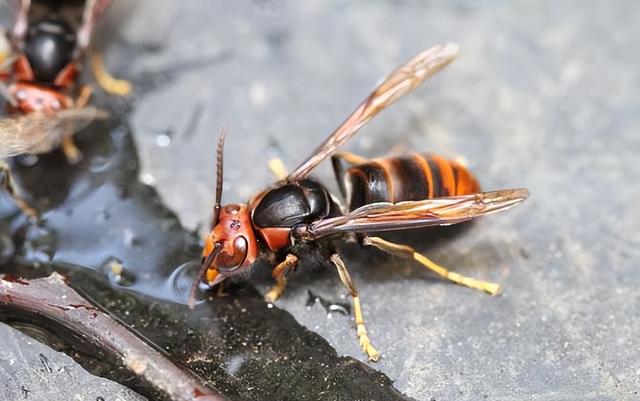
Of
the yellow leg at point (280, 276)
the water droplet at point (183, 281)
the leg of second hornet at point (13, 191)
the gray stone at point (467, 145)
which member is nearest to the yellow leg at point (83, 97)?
the gray stone at point (467, 145)

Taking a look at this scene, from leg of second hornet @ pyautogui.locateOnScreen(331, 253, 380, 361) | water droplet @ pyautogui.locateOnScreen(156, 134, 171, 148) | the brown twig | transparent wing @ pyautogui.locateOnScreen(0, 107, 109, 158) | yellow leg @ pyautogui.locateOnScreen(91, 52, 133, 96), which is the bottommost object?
leg of second hornet @ pyautogui.locateOnScreen(331, 253, 380, 361)

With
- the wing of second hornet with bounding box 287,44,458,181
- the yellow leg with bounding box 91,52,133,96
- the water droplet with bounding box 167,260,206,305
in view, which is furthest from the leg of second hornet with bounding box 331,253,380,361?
the yellow leg with bounding box 91,52,133,96

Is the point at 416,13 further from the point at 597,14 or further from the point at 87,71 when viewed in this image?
the point at 87,71

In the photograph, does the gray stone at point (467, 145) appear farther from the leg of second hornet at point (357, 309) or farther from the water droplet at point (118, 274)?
the water droplet at point (118, 274)

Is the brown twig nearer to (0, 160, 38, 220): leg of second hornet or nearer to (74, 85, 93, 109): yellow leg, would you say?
(0, 160, 38, 220): leg of second hornet

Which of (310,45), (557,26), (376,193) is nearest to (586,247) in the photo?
(376,193)

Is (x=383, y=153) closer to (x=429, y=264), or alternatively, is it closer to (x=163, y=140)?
(x=429, y=264)

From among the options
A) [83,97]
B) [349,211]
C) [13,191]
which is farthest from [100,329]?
[83,97]
